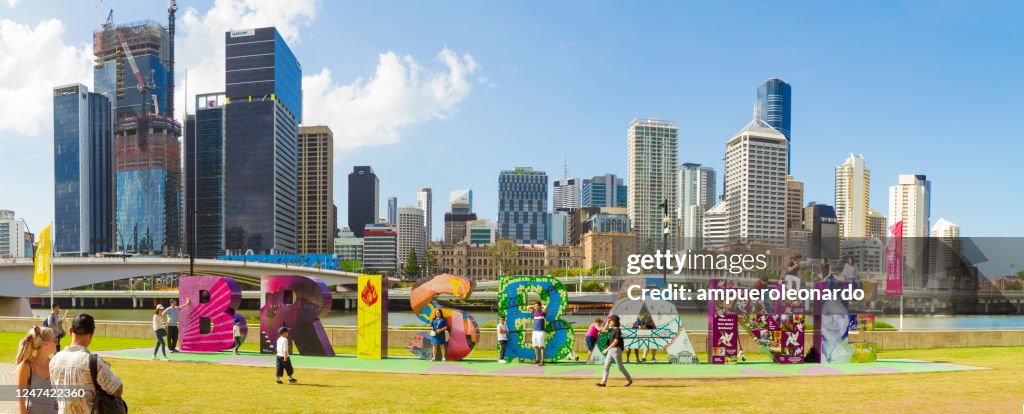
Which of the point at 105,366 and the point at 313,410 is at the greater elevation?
the point at 105,366

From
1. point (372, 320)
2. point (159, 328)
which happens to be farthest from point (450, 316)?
point (159, 328)

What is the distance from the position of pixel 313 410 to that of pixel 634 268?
1233 cm

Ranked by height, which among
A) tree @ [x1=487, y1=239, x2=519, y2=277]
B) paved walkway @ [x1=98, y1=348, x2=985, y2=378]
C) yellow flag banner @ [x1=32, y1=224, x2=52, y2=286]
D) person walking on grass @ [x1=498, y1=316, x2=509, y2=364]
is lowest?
tree @ [x1=487, y1=239, x2=519, y2=277]

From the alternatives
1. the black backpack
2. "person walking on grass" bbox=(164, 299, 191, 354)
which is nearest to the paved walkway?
"person walking on grass" bbox=(164, 299, 191, 354)

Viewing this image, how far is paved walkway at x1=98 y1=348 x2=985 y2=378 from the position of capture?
1998 cm

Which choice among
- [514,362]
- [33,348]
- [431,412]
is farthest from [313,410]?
[514,362]

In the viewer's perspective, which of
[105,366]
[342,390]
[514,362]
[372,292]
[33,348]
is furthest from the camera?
[372,292]

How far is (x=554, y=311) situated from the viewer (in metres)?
22.5

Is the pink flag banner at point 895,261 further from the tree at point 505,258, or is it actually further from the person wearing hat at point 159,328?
the tree at point 505,258

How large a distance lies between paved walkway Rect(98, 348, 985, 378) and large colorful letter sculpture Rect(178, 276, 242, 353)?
1175 mm

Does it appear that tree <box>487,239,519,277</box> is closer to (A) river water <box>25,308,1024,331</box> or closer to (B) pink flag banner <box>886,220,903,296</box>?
(A) river water <box>25,308,1024,331</box>

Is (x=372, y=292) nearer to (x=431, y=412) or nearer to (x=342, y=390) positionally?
(x=342, y=390)

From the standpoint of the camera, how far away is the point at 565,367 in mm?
21281

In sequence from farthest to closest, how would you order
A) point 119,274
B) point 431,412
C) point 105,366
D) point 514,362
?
point 119,274
point 514,362
point 431,412
point 105,366
